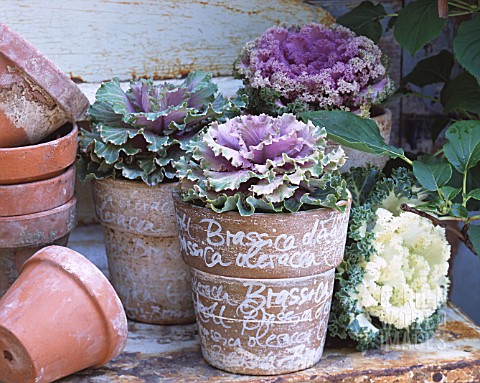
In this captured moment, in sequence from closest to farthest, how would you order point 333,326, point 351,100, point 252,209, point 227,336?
point 252,209
point 227,336
point 333,326
point 351,100

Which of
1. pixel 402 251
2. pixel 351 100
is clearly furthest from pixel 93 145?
pixel 402 251

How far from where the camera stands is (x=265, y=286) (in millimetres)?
1277

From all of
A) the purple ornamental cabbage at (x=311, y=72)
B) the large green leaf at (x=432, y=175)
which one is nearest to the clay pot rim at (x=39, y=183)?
the purple ornamental cabbage at (x=311, y=72)

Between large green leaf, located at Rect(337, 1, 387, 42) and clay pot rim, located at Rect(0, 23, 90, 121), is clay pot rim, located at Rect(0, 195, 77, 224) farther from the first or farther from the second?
large green leaf, located at Rect(337, 1, 387, 42)

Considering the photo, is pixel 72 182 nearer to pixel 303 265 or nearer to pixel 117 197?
pixel 117 197

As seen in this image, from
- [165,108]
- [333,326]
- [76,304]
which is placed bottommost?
[333,326]

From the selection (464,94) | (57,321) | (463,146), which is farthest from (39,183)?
(464,94)

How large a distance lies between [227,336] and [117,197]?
39 centimetres

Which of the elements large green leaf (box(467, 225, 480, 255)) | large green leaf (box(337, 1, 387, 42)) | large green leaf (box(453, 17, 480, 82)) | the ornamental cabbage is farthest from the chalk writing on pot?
large green leaf (box(337, 1, 387, 42))

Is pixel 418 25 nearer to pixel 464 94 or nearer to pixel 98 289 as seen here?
pixel 464 94

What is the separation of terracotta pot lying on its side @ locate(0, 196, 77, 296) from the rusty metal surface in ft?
0.90

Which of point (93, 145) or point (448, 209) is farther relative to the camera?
point (93, 145)

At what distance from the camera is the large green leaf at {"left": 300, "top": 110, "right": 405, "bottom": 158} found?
1.41 metres

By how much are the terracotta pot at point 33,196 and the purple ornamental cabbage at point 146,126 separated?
7 centimetres
